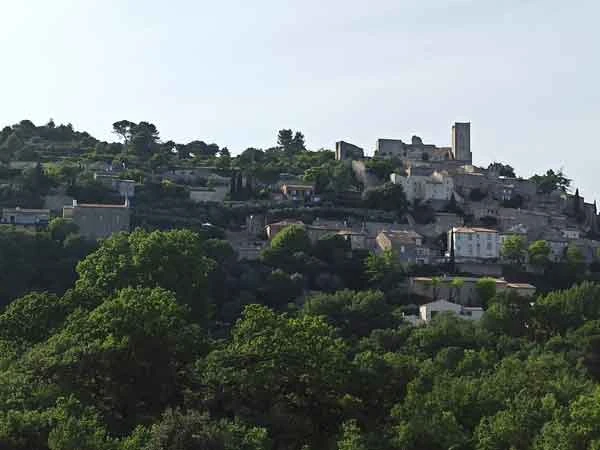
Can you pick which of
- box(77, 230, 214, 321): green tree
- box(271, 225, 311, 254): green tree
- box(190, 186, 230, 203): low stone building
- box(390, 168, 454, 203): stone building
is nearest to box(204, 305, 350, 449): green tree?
box(77, 230, 214, 321): green tree

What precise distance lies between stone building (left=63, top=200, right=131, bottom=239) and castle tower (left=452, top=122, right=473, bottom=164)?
1557 inches

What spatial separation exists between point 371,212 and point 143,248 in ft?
109

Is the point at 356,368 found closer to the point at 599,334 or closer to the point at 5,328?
the point at 5,328

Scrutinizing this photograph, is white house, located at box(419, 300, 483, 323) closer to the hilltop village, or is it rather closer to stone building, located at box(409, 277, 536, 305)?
the hilltop village

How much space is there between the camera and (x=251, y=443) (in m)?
33.0

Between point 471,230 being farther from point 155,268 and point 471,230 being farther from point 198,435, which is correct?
point 198,435

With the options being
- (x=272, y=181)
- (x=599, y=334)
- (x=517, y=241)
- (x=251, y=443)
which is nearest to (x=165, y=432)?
(x=251, y=443)

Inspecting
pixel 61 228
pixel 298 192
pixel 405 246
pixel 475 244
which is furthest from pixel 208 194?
pixel 475 244

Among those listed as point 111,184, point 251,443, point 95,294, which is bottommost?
point 251,443

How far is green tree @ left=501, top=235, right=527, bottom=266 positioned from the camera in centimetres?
7400

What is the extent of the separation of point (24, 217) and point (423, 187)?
2757 centimetres

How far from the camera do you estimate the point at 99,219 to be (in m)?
71.4

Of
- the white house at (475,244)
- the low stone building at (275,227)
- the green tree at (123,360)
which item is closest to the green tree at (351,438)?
the green tree at (123,360)

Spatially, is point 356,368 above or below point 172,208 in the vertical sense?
below
